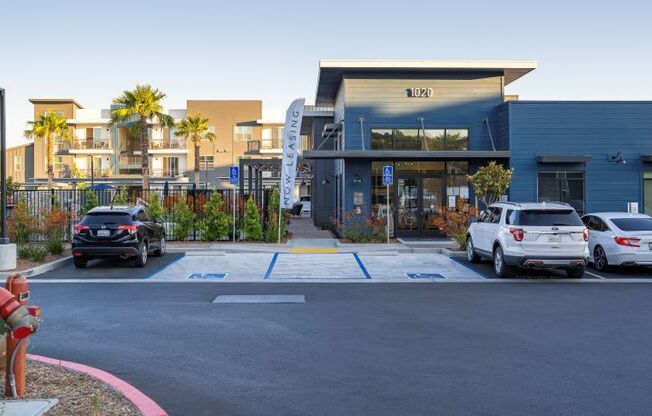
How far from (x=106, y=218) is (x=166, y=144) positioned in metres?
47.5

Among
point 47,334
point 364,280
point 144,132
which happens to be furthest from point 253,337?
point 144,132

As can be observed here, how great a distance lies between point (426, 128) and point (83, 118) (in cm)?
4829

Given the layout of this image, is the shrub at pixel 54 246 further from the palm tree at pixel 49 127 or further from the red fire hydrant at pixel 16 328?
the palm tree at pixel 49 127

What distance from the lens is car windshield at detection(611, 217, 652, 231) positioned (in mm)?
15680

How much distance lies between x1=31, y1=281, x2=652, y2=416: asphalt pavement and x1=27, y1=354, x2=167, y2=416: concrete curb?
19 centimetres

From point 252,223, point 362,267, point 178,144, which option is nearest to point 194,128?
point 178,144

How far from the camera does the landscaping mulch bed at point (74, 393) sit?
5166mm

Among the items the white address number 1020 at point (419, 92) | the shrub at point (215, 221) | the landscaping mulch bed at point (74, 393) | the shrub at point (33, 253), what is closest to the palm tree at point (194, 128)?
the shrub at point (215, 221)

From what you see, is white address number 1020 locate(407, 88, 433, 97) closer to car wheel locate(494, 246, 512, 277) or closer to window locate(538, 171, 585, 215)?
window locate(538, 171, 585, 215)

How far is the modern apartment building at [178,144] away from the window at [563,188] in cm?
4041

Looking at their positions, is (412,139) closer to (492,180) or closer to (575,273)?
(492,180)

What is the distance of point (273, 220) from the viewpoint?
2362 cm

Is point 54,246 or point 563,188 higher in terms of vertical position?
point 563,188

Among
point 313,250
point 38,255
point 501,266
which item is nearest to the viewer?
point 501,266
